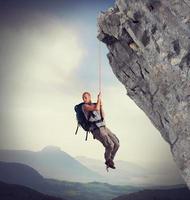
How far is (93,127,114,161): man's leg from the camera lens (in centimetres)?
1213

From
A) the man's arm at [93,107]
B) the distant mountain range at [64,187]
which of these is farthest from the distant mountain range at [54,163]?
the man's arm at [93,107]

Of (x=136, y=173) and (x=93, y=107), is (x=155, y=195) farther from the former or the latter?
(x=93, y=107)

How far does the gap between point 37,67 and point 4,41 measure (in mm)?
1841

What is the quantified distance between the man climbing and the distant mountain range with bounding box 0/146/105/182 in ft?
19.8

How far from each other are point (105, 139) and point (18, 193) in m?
9.15

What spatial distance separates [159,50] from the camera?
10.5m

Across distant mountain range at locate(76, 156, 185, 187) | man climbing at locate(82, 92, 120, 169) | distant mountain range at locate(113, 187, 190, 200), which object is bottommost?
distant mountain range at locate(113, 187, 190, 200)

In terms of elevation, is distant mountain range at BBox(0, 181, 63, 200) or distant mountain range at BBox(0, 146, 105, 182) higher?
distant mountain range at BBox(0, 146, 105, 182)

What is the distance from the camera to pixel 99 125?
39.5 ft

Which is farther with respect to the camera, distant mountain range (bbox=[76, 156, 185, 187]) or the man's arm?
distant mountain range (bbox=[76, 156, 185, 187])

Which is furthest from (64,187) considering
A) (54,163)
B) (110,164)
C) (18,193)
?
(110,164)

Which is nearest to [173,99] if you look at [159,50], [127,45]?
[159,50]

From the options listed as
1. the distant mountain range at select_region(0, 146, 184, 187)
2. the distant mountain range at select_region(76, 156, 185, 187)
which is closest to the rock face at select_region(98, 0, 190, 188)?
the distant mountain range at select_region(76, 156, 185, 187)

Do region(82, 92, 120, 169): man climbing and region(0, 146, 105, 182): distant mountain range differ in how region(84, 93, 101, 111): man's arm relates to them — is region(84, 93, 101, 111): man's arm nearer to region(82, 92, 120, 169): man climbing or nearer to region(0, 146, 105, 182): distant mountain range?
region(82, 92, 120, 169): man climbing
